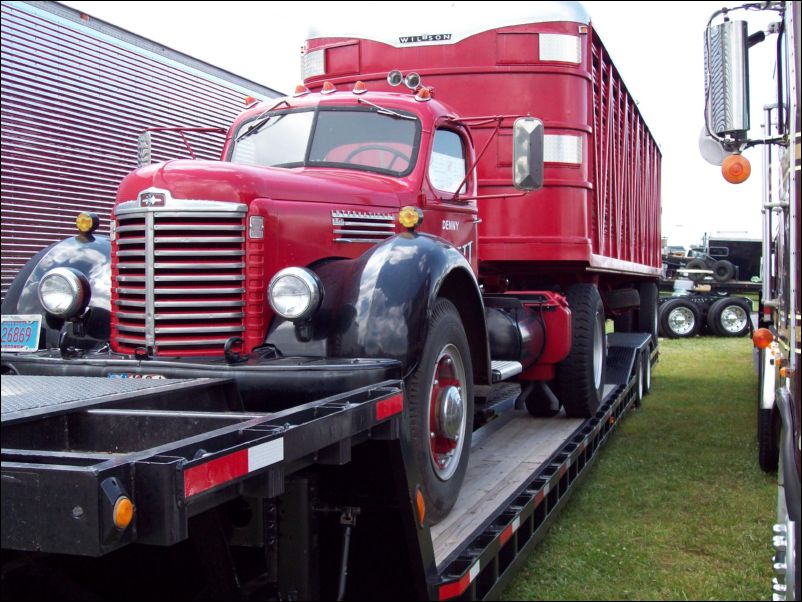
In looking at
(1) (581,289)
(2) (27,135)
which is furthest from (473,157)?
(2) (27,135)

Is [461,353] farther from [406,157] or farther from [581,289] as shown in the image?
→ [581,289]

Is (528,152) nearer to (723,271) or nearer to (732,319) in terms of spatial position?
(732,319)

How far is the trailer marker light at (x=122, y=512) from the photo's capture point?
6.05 feet

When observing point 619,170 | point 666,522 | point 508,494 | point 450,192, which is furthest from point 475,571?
point 619,170

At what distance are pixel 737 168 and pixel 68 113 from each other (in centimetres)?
831

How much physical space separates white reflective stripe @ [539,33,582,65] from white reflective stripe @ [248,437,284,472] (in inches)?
201

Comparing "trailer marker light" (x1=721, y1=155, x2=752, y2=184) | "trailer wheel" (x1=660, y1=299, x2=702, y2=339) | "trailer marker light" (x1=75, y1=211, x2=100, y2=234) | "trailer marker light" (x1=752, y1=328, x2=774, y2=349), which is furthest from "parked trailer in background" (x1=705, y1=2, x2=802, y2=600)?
"trailer wheel" (x1=660, y1=299, x2=702, y2=339)

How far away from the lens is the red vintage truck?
385cm

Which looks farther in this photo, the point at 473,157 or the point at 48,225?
the point at 48,225

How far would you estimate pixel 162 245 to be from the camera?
4012mm

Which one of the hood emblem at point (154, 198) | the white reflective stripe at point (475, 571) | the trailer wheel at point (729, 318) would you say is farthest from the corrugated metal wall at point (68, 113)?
the trailer wheel at point (729, 318)

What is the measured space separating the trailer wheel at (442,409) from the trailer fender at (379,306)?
5.2 inches

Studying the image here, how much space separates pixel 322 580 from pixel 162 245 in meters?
1.82

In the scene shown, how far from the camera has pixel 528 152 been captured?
4977mm
